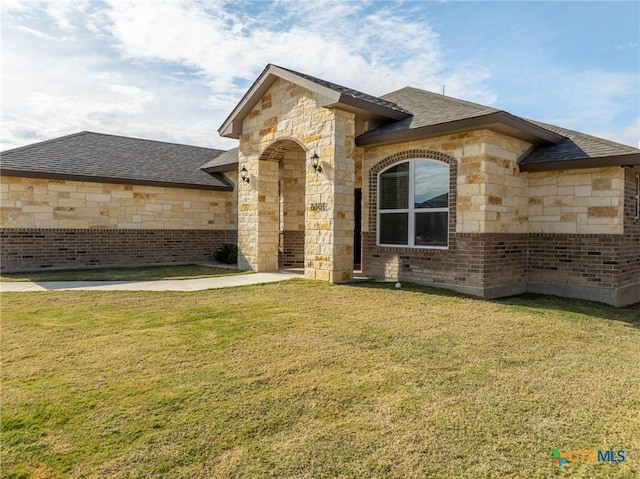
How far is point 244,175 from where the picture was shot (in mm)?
12078

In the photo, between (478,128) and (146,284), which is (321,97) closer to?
(478,128)

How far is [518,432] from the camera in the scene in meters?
3.04

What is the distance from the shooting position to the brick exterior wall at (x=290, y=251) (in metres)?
12.9

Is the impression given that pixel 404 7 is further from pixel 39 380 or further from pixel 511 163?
pixel 39 380

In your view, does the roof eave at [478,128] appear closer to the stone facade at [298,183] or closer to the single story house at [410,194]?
the single story house at [410,194]

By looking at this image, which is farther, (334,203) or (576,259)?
(334,203)

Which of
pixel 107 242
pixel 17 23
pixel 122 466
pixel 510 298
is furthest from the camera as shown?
pixel 107 242

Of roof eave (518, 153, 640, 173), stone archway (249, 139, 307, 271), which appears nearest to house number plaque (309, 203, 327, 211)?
stone archway (249, 139, 307, 271)

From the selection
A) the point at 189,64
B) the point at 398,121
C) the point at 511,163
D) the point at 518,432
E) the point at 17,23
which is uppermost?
the point at 189,64

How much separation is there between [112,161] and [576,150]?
1382 cm

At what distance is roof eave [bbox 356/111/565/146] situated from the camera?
25.3 feet

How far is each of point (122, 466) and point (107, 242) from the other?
39.5 feet

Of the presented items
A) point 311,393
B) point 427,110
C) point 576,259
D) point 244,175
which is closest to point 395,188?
point 427,110

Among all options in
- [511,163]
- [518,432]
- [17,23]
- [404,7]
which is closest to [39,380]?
[518,432]
